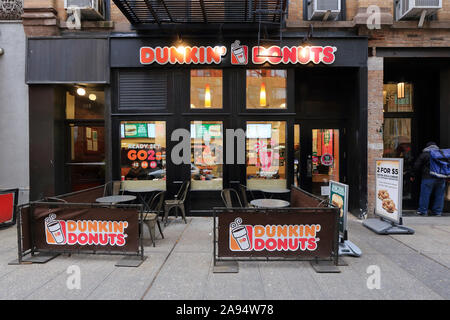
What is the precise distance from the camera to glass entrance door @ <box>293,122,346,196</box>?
8.77m

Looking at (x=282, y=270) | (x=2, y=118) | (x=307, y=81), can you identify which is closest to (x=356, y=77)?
(x=307, y=81)

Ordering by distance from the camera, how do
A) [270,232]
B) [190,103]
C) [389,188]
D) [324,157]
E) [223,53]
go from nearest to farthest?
[270,232]
[389,188]
[223,53]
[190,103]
[324,157]

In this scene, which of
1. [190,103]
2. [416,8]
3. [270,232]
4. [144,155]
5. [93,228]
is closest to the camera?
[270,232]

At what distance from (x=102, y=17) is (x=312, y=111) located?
22.6 ft

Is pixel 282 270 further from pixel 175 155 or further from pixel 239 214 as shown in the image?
pixel 175 155

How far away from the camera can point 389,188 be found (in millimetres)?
6152

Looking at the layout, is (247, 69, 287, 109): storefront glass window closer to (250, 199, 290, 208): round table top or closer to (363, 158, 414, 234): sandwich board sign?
(363, 158, 414, 234): sandwich board sign

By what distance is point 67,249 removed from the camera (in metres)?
4.61

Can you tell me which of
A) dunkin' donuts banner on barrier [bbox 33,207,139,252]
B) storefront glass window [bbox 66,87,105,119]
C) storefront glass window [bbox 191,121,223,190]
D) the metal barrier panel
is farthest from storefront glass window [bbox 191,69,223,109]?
the metal barrier panel

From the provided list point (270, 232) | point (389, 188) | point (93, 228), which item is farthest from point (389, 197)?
point (93, 228)

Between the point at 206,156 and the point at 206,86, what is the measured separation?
79.8 inches

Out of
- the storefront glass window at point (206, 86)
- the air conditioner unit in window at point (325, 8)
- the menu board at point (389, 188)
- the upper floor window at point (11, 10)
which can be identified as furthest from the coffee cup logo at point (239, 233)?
the upper floor window at point (11, 10)

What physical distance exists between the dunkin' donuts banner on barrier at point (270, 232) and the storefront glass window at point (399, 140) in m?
5.76

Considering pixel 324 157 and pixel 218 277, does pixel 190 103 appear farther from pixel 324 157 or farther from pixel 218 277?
pixel 218 277
